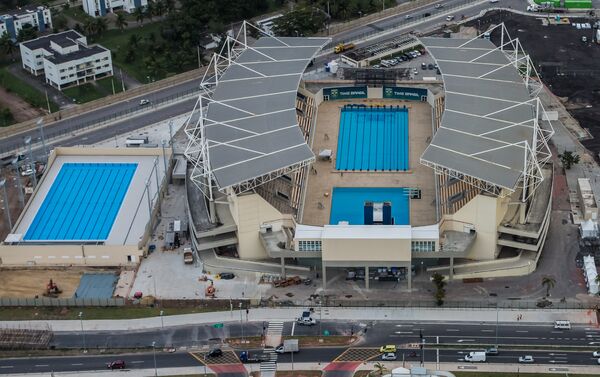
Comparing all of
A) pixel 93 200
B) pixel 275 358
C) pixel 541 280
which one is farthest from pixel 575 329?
pixel 93 200

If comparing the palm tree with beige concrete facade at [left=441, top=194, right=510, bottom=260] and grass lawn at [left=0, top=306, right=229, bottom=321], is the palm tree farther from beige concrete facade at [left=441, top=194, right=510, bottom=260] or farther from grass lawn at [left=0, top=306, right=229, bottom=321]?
grass lawn at [left=0, top=306, right=229, bottom=321]


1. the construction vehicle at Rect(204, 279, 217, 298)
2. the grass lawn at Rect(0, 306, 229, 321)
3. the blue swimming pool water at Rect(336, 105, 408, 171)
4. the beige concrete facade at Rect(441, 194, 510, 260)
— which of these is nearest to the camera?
the grass lawn at Rect(0, 306, 229, 321)

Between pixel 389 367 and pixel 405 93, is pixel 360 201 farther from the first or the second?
pixel 405 93

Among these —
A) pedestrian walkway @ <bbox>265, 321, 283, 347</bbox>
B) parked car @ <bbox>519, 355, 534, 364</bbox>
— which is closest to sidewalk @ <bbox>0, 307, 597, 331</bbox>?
pedestrian walkway @ <bbox>265, 321, 283, 347</bbox>

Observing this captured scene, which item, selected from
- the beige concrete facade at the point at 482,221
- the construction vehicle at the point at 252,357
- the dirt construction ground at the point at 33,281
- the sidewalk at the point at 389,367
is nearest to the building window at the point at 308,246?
the beige concrete facade at the point at 482,221

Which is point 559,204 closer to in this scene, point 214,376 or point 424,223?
point 424,223

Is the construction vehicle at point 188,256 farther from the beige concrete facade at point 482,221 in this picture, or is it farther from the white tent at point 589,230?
the white tent at point 589,230
